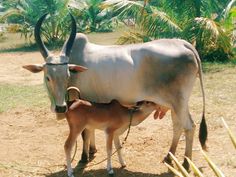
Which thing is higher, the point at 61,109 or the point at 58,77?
the point at 58,77

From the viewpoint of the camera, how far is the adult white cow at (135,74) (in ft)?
14.0

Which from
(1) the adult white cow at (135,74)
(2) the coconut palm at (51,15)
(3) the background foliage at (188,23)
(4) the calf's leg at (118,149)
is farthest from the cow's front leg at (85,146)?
(2) the coconut palm at (51,15)

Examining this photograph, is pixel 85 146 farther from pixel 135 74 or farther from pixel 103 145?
pixel 135 74

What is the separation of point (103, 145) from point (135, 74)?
4.96 ft

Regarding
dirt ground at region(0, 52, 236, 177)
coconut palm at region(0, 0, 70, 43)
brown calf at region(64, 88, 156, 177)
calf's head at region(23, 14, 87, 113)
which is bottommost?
coconut palm at region(0, 0, 70, 43)

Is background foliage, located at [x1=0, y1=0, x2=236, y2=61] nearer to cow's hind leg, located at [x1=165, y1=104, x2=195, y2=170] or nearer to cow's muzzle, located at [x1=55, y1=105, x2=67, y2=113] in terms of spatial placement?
cow's hind leg, located at [x1=165, y1=104, x2=195, y2=170]

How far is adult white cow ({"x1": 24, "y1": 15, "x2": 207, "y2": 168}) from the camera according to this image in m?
4.28

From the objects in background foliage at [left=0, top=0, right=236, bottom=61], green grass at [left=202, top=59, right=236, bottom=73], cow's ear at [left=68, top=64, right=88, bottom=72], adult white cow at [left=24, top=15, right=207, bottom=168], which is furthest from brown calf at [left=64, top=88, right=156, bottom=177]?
background foliage at [left=0, top=0, right=236, bottom=61]

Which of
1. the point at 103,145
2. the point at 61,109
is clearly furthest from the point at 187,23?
the point at 61,109

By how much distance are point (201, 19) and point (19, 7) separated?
10128mm

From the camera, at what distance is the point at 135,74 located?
443 centimetres

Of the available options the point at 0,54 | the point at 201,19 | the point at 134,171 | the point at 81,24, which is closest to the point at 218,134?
the point at 134,171

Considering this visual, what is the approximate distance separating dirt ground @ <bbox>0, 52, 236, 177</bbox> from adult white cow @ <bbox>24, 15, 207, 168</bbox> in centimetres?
58

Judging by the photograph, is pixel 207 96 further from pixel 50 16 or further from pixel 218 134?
pixel 50 16
